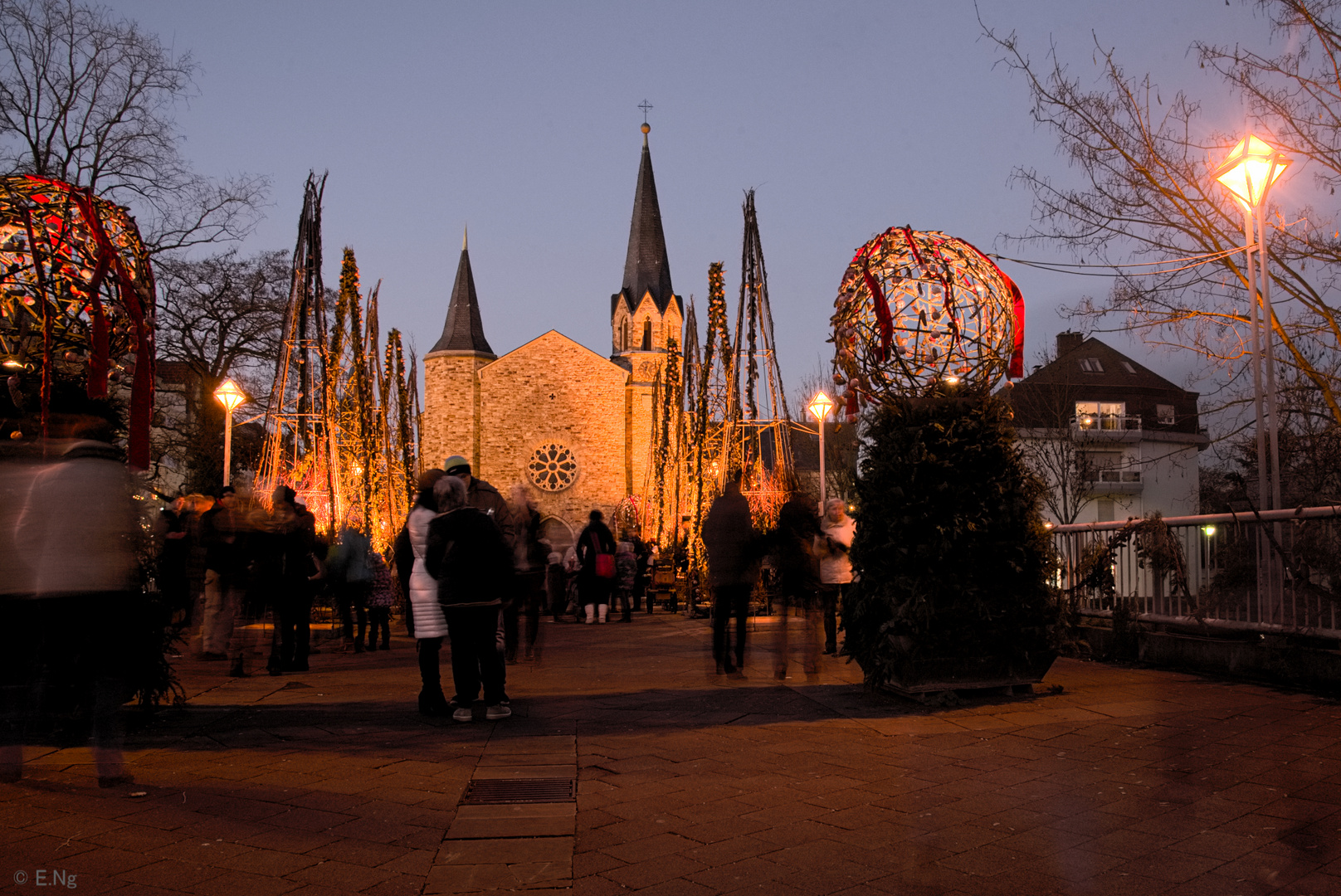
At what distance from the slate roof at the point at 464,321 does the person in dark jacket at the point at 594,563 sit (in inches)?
1465

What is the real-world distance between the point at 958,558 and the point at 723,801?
10.0 feet

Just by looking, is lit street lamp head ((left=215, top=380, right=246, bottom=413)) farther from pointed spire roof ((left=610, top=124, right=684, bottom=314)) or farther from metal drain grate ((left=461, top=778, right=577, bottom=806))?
pointed spire roof ((left=610, top=124, right=684, bottom=314))

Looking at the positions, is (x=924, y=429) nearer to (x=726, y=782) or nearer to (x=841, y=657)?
(x=726, y=782)

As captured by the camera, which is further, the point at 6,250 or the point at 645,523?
the point at 645,523

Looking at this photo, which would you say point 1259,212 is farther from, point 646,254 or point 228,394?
point 646,254

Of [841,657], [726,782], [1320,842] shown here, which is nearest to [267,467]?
[841,657]

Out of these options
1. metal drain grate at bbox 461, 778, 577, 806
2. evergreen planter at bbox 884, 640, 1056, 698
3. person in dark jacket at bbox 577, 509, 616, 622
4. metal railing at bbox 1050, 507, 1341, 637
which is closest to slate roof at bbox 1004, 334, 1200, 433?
person in dark jacket at bbox 577, 509, 616, 622

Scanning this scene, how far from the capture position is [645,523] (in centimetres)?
2236

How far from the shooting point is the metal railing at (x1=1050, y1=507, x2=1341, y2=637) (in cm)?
716

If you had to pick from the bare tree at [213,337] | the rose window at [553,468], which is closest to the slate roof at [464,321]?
the rose window at [553,468]

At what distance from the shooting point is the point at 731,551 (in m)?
8.05

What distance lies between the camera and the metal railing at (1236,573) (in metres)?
7.16

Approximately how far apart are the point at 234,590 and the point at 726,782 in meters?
6.12

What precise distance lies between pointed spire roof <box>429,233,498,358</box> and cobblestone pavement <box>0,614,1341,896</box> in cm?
4626
